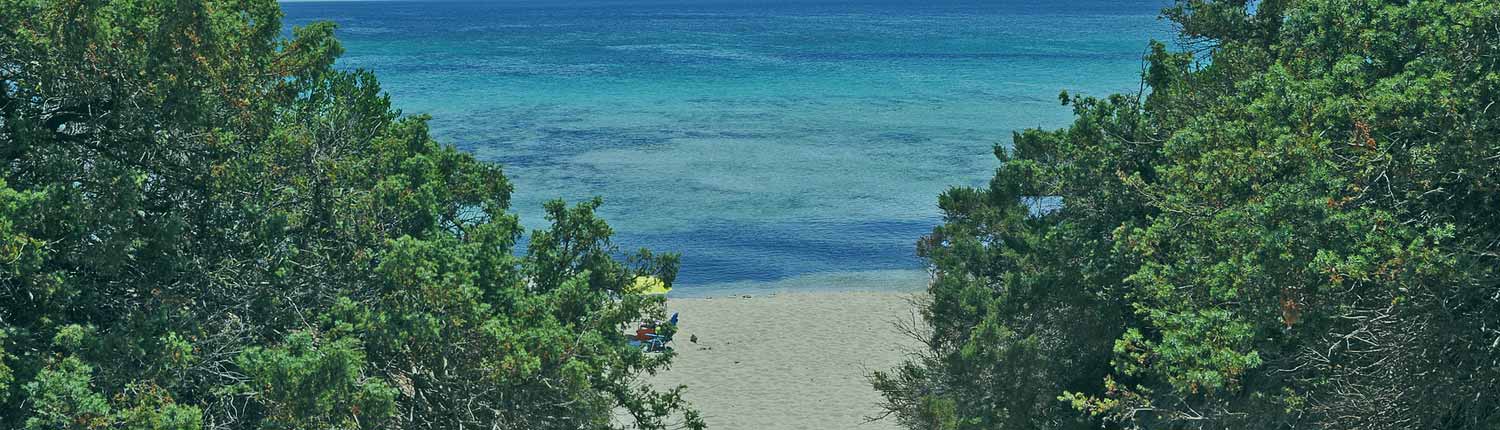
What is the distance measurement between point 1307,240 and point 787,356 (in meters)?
20.2

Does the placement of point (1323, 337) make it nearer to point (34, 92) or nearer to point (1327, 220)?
point (1327, 220)

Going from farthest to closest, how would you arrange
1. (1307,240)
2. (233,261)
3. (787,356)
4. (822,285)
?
(822,285)
(787,356)
(233,261)
(1307,240)

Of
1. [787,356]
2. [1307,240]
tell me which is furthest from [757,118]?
[1307,240]

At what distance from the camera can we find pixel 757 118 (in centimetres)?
7156

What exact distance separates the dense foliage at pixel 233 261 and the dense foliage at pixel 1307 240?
5.18 metres

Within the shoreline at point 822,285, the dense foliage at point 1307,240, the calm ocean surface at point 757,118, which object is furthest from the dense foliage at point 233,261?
the calm ocean surface at point 757,118

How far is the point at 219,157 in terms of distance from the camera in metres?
10.1

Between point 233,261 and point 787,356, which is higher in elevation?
point 233,261

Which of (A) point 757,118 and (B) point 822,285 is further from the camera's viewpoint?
(A) point 757,118

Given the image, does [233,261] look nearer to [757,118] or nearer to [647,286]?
[647,286]

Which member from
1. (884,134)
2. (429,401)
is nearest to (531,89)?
(884,134)

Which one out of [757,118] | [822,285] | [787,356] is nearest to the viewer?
[787,356]

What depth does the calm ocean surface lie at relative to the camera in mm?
43812

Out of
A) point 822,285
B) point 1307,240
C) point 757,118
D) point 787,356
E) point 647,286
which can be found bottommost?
point 757,118
